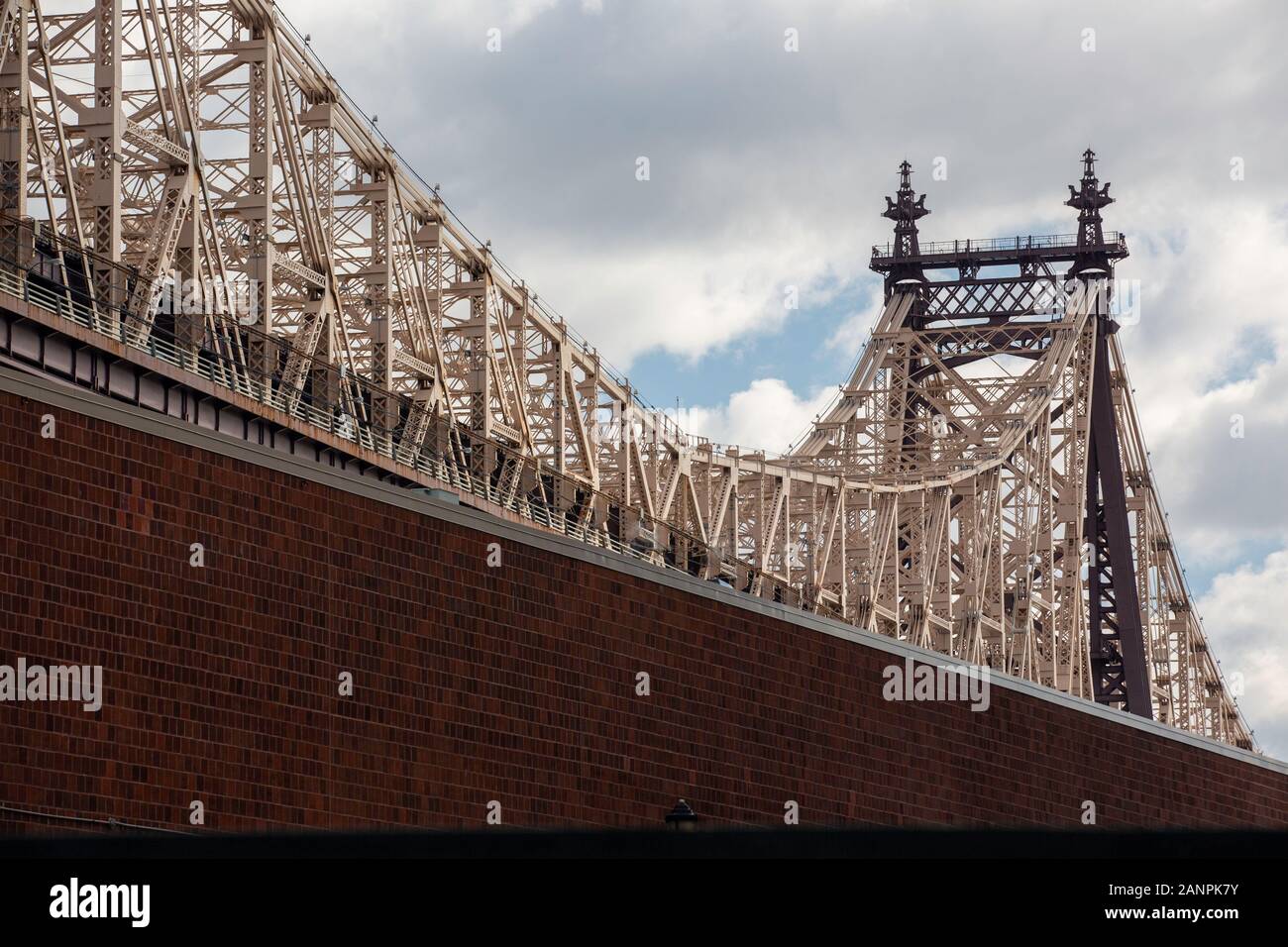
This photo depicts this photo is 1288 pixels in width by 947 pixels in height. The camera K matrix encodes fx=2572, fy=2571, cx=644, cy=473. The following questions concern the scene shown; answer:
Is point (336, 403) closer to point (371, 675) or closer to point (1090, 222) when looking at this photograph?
point (371, 675)

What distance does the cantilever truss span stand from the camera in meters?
51.3

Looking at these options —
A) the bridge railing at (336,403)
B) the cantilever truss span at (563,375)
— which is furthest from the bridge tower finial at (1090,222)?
the bridge railing at (336,403)

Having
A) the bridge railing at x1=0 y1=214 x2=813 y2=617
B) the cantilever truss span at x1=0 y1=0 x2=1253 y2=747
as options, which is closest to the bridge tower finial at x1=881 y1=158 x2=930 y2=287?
the cantilever truss span at x1=0 y1=0 x2=1253 y2=747

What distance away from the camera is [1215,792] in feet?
256

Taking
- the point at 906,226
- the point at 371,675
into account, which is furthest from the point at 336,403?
the point at 906,226

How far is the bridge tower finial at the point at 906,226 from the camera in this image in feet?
385

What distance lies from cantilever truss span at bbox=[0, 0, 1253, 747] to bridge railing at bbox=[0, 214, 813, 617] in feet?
0.42

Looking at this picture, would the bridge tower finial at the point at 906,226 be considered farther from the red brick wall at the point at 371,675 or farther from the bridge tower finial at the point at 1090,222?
the red brick wall at the point at 371,675

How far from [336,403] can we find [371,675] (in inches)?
616

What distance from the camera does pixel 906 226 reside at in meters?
120

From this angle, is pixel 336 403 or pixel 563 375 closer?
pixel 336 403

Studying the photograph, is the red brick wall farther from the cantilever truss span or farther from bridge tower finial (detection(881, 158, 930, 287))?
bridge tower finial (detection(881, 158, 930, 287))
